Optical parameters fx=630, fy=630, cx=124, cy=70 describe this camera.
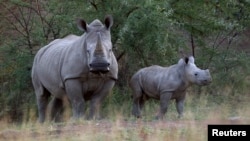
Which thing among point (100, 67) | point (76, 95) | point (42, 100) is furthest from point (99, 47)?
point (42, 100)

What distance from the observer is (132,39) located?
583 inches

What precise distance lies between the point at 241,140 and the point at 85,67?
4.47 meters

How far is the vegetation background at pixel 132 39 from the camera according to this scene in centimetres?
1438

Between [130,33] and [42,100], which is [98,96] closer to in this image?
[42,100]

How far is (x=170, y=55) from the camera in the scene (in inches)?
610

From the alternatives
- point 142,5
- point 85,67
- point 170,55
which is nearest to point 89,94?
point 85,67

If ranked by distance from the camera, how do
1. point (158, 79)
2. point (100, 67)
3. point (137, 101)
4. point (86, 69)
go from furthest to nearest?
point (137, 101) → point (158, 79) → point (86, 69) → point (100, 67)

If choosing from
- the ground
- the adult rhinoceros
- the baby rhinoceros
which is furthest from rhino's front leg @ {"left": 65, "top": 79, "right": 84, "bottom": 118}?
the baby rhinoceros

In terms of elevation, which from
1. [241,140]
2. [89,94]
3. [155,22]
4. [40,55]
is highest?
[155,22]

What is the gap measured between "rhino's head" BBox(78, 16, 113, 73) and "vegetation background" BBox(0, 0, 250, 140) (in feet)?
10.0

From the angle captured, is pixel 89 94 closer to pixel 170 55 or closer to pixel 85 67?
pixel 85 67

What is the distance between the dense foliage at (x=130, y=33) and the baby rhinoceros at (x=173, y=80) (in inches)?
26.5

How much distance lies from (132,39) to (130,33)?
0.38 m

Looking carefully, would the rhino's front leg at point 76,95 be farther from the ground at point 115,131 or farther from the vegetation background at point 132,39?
the vegetation background at point 132,39
